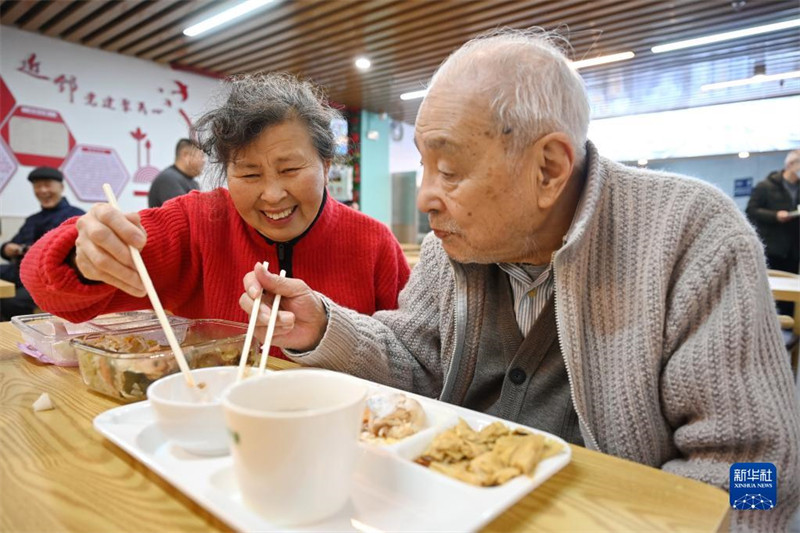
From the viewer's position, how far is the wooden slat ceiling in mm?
4930

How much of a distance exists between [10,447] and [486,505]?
73 centimetres

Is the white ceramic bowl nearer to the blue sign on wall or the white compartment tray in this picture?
the white compartment tray

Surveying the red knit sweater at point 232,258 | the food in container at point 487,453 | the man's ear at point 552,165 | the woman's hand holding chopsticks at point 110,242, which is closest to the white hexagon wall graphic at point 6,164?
the red knit sweater at point 232,258

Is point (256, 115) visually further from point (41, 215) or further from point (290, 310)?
point (41, 215)

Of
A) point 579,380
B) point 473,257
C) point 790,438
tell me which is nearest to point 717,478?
point 790,438

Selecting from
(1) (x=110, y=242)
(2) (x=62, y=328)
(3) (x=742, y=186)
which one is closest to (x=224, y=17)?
(2) (x=62, y=328)

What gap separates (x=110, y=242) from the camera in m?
1.00

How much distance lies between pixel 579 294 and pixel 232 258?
111 centimetres

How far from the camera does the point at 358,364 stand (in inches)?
47.6

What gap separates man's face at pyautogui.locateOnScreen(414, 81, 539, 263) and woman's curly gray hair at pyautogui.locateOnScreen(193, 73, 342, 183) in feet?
1.84

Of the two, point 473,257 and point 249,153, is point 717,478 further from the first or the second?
point 249,153

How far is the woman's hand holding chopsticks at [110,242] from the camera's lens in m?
0.99

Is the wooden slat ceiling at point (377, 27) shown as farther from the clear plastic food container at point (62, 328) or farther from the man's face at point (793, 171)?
the clear plastic food container at point (62, 328)

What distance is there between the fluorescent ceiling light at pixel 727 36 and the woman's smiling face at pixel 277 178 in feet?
19.0
